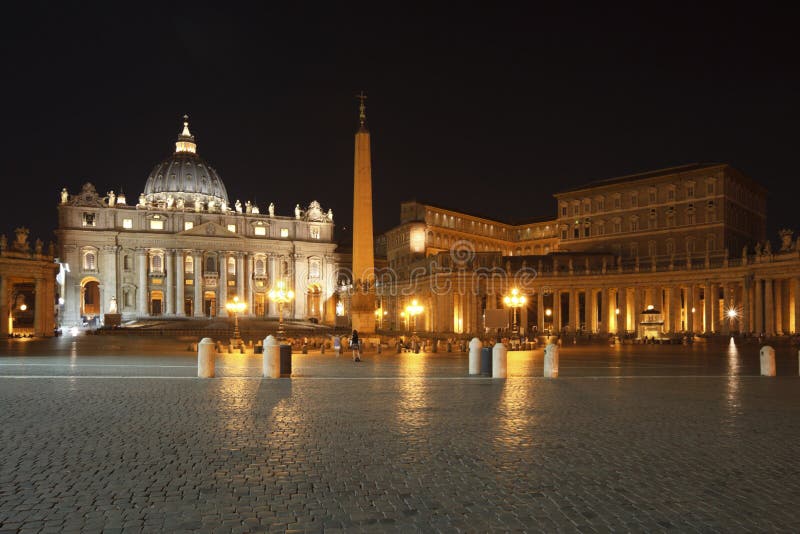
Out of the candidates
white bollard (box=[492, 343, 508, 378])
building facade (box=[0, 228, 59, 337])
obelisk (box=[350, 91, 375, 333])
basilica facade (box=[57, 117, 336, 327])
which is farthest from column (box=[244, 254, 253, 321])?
white bollard (box=[492, 343, 508, 378])

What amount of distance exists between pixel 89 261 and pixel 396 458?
113m

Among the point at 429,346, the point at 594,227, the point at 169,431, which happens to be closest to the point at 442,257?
the point at 594,227

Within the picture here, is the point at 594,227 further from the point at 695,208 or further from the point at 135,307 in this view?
the point at 135,307

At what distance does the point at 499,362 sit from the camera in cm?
2270

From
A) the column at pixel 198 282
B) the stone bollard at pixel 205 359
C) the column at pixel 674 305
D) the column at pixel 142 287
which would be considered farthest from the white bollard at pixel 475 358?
the column at pixel 198 282

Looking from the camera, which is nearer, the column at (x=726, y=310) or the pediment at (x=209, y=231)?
the column at (x=726, y=310)

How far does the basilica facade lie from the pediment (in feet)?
0.53

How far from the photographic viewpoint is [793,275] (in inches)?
2315

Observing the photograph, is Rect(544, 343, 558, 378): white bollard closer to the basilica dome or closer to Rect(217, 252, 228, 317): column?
Rect(217, 252, 228, 317): column

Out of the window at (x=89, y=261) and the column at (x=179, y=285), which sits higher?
the window at (x=89, y=261)

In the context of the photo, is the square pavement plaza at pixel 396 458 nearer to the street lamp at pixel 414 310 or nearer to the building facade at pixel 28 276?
the building facade at pixel 28 276

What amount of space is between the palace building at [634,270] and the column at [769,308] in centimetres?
9

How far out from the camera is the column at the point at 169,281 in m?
114

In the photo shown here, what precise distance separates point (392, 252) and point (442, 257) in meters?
29.9
